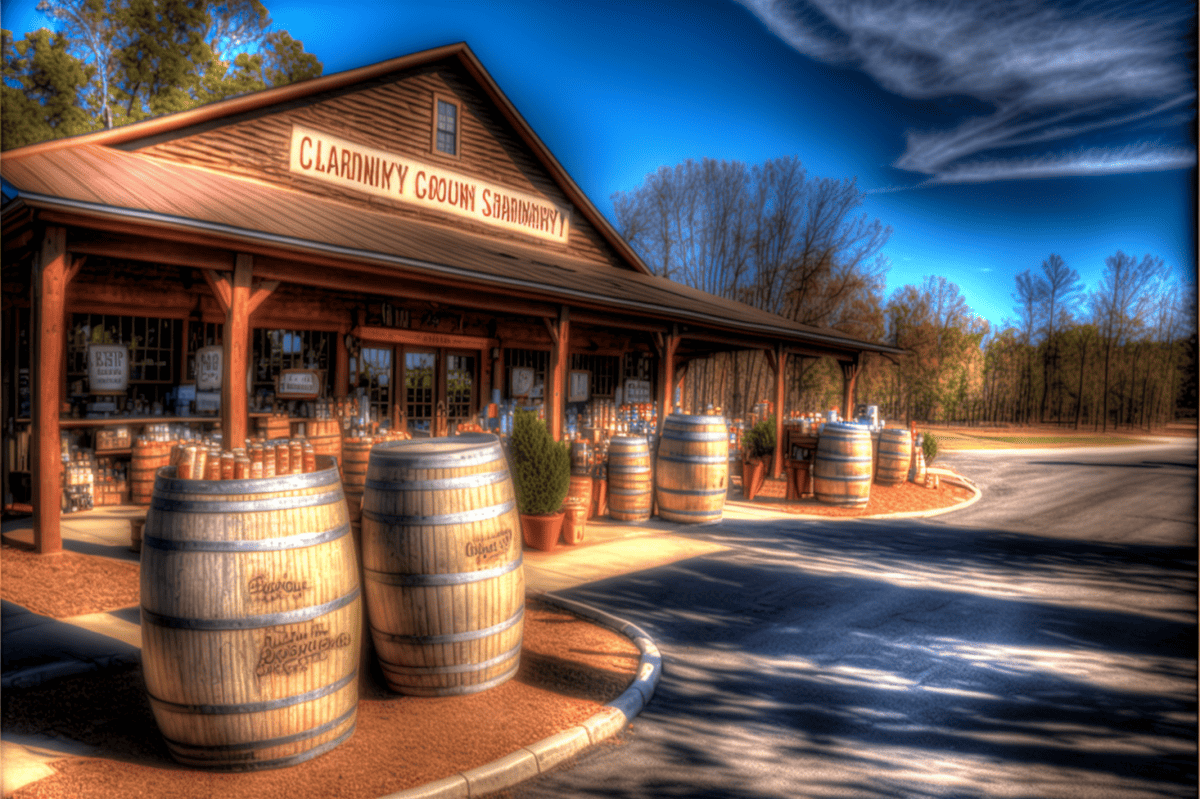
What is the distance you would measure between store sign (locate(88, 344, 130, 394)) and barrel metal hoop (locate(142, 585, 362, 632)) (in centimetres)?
740

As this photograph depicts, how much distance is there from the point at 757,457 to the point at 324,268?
24.1 ft

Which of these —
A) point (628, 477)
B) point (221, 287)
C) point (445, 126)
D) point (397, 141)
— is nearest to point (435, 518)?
point (221, 287)

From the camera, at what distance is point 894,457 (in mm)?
13547

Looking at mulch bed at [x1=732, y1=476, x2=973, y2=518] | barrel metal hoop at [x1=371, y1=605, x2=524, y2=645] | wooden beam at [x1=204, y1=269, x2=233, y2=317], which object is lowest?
mulch bed at [x1=732, y1=476, x2=973, y2=518]

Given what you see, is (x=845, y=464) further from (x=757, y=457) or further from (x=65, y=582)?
(x=65, y=582)

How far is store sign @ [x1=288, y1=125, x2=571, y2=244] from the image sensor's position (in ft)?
34.6

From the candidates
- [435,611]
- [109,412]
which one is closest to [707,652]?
[435,611]

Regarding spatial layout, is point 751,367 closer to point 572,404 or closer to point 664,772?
point 572,404

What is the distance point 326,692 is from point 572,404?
11.8 meters

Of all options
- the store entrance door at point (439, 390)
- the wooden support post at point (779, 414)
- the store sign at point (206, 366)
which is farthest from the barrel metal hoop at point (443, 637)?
the wooden support post at point (779, 414)

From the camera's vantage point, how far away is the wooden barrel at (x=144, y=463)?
8820 mm

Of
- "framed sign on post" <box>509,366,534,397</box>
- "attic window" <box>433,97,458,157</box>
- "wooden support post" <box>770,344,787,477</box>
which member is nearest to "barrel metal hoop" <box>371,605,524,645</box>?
"wooden support post" <box>770,344,787,477</box>

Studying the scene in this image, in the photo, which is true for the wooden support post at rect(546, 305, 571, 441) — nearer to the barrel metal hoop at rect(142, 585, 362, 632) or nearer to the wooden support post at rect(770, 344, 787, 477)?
the wooden support post at rect(770, 344, 787, 477)

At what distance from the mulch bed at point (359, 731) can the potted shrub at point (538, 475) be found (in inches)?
111
